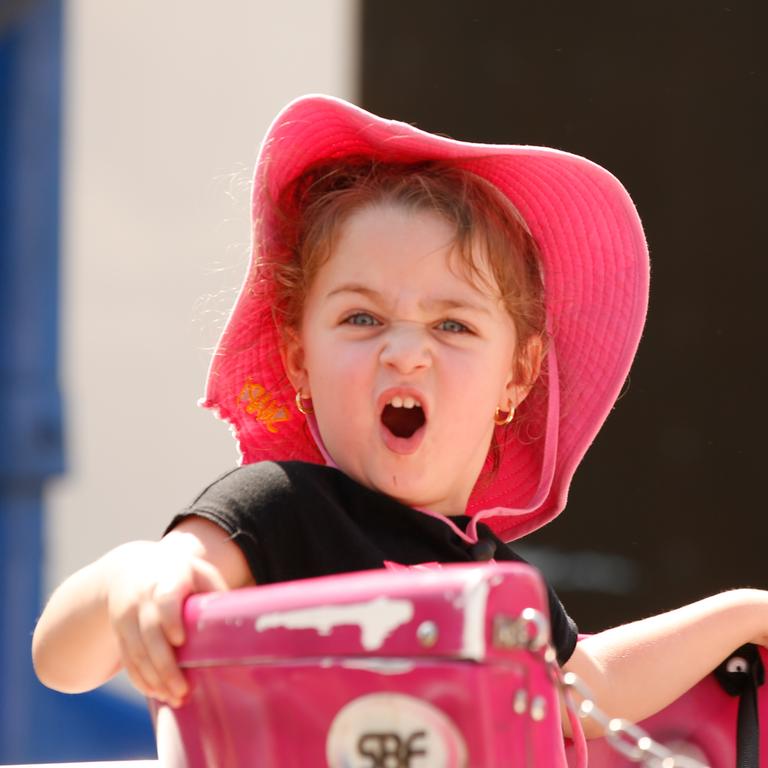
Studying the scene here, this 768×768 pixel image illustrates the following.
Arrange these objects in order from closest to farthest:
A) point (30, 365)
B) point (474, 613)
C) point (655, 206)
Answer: point (474, 613), point (30, 365), point (655, 206)

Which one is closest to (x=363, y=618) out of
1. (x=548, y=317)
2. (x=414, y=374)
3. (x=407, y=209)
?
(x=414, y=374)

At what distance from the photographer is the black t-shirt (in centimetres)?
96

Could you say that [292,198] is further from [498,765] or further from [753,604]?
[498,765]

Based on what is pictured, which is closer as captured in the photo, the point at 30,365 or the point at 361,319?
the point at 361,319

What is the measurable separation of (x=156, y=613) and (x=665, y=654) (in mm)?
573

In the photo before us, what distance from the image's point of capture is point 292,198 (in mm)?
1287

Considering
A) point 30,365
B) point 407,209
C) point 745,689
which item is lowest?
point 745,689

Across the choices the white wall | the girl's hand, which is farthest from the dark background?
the girl's hand

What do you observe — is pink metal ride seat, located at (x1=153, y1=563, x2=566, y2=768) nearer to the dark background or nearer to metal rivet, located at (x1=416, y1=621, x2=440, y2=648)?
metal rivet, located at (x1=416, y1=621, x2=440, y2=648)

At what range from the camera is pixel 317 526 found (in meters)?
1.02

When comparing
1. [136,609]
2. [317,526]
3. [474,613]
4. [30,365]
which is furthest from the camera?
[30,365]

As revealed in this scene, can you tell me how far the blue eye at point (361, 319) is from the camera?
3.73 feet

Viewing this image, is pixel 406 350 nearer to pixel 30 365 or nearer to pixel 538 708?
pixel 538 708

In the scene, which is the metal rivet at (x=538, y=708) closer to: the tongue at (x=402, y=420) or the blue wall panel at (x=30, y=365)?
the tongue at (x=402, y=420)
